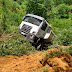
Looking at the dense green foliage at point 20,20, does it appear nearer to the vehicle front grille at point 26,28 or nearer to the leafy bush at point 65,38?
the leafy bush at point 65,38

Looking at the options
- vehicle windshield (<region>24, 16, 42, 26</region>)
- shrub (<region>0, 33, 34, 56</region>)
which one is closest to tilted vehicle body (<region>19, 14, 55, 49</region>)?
vehicle windshield (<region>24, 16, 42, 26</region>)

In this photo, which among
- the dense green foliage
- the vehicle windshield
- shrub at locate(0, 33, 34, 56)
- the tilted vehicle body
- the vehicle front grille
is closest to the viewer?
shrub at locate(0, 33, 34, 56)

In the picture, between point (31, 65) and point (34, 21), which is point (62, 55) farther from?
point (34, 21)

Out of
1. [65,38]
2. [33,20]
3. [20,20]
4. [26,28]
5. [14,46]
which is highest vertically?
[33,20]

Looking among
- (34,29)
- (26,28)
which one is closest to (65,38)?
(34,29)

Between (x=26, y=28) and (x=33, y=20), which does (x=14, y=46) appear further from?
(x=33, y=20)

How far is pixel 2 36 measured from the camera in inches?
305

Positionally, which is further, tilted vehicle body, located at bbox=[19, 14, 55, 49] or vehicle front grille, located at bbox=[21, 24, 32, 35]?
vehicle front grille, located at bbox=[21, 24, 32, 35]

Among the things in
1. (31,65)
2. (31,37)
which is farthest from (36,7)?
(31,65)

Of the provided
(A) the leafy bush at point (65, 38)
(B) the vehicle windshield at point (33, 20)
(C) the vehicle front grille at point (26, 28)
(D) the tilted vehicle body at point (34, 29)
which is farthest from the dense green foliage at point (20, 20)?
(B) the vehicle windshield at point (33, 20)

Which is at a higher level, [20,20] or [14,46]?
[20,20]

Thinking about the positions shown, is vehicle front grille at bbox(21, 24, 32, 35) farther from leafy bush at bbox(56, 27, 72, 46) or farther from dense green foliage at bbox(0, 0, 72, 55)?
leafy bush at bbox(56, 27, 72, 46)

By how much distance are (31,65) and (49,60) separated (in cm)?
85

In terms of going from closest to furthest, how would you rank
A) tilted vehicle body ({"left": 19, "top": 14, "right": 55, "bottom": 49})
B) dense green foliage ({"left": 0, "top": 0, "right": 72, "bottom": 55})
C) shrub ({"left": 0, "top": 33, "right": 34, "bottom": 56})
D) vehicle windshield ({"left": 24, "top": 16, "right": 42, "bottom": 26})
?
shrub ({"left": 0, "top": 33, "right": 34, "bottom": 56})
dense green foliage ({"left": 0, "top": 0, "right": 72, "bottom": 55})
tilted vehicle body ({"left": 19, "top": 14, "right": 55, "bottom": 49})
vehicle windshield ({"left": 24, "top": 16, "right": 42, "bottom": 26})
